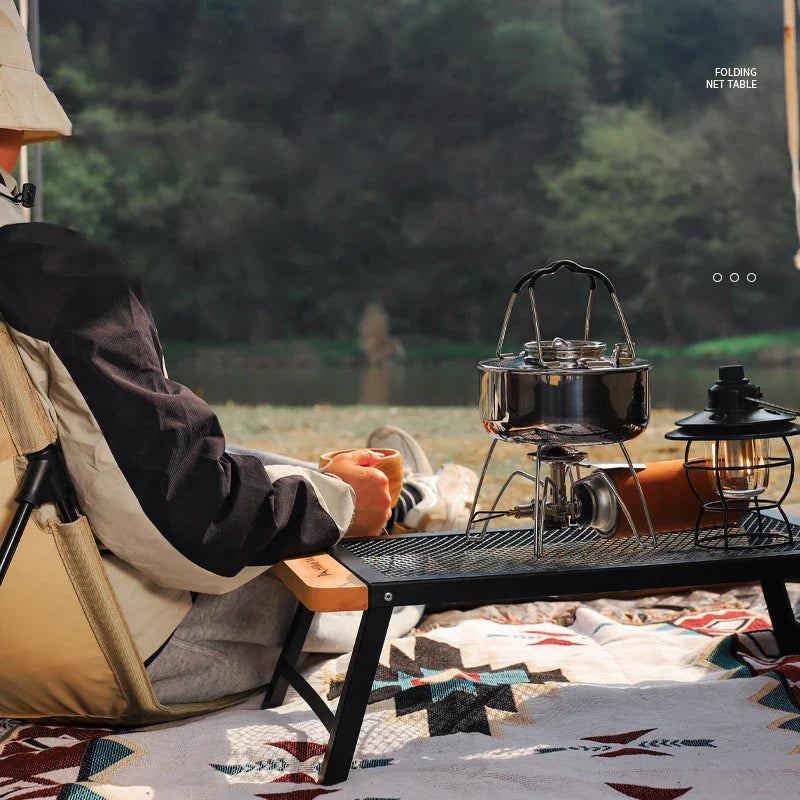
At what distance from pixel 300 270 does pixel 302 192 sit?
33 centimetres

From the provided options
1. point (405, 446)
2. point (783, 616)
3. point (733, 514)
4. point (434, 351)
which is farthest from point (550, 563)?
point (434, 351)

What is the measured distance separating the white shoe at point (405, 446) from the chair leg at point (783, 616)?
107 cm

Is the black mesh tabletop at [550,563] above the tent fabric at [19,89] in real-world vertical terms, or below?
below

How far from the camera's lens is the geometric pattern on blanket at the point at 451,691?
1732 mm

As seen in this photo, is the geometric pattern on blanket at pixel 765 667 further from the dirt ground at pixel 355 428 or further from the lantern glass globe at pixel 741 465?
the dirt ground at pixel 355 428

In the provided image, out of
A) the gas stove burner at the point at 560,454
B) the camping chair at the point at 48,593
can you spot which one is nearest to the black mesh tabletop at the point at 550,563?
the gas stove burner at the point at 560,454

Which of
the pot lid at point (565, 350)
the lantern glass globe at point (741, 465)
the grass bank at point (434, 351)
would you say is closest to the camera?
the pot lid at point (565, 350)

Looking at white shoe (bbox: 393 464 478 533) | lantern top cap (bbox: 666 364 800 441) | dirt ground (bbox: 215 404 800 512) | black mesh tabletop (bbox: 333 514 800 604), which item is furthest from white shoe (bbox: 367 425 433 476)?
dirt ground (bbox: 215 404 800 512)

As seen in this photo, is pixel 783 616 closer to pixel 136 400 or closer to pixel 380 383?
pixel 136 400

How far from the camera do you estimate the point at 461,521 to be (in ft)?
8.35

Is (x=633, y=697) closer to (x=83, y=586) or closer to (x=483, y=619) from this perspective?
(x=483, y=619)

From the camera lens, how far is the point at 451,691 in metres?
1.83

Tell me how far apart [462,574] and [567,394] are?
0.29 m

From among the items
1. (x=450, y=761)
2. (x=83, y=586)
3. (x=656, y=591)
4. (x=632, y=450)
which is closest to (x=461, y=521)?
(x=656, y=591)
